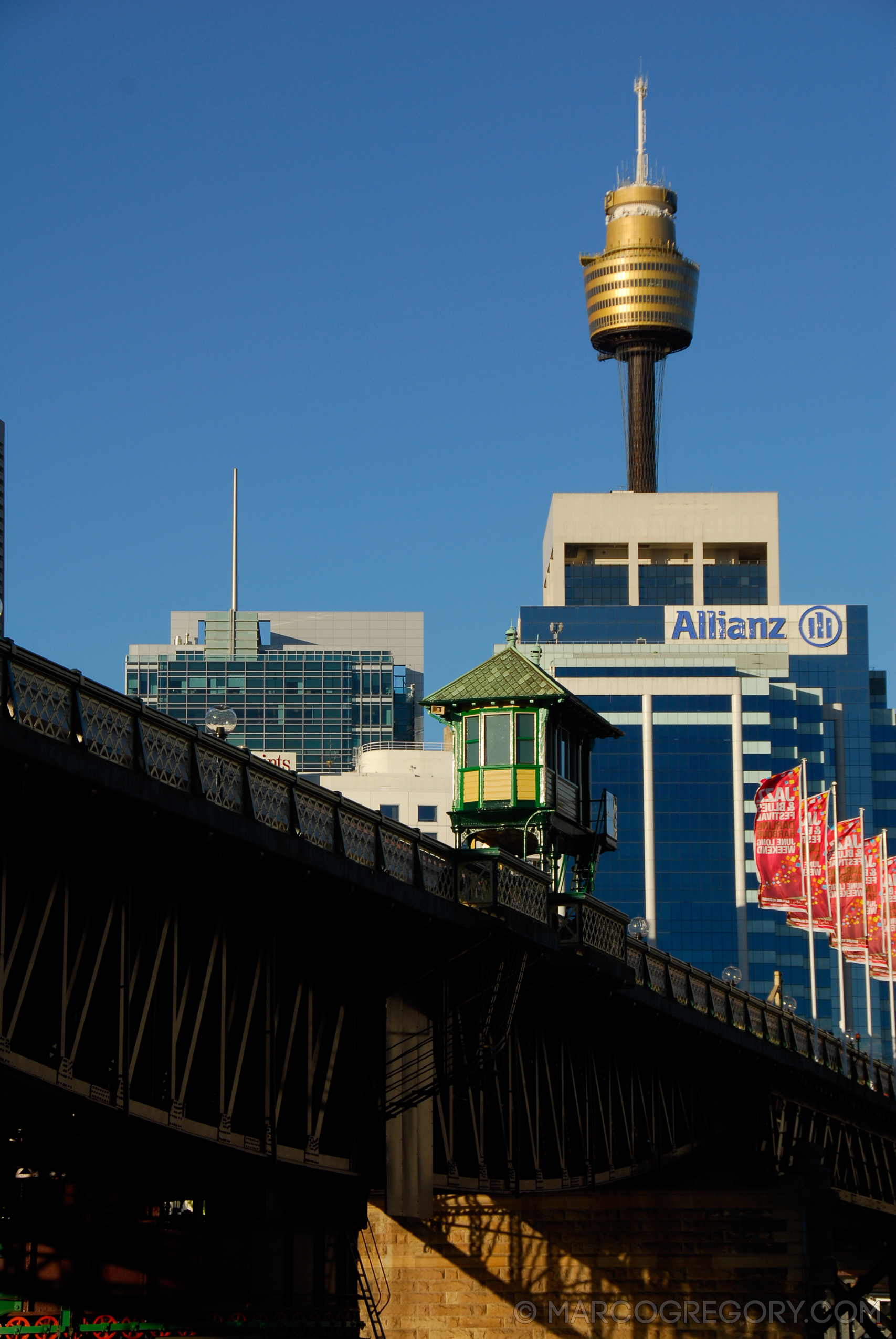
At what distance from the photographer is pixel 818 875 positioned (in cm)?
8981

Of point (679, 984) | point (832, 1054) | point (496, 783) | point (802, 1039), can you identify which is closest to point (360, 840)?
point (679, 984)

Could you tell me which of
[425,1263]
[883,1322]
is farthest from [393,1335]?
[883,1322]

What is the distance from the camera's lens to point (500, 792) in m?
61.1

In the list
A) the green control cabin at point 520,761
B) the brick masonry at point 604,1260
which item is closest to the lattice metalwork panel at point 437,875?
the green control cabin at point 520,761

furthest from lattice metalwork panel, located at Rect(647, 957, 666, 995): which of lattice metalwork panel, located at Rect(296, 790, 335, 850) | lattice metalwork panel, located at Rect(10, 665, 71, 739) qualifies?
lattice metalwork panel, located at Rect(10, 665, 71, 739)

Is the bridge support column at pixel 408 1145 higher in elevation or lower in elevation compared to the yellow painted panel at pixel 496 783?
lower

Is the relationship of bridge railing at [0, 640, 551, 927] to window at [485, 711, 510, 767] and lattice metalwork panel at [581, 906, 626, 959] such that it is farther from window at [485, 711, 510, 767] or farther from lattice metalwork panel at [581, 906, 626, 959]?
window at [485, 711, 510, 767]

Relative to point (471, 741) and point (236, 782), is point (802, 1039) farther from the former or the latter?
point (236, 782)

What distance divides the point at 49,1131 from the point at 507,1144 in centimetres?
1398

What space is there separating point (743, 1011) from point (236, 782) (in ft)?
114

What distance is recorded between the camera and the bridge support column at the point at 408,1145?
4038 cm

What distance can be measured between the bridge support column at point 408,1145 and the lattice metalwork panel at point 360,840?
399 cm

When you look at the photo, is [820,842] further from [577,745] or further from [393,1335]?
[393,1335]

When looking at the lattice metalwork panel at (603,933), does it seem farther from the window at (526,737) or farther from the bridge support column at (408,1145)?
the window at (526,737)
